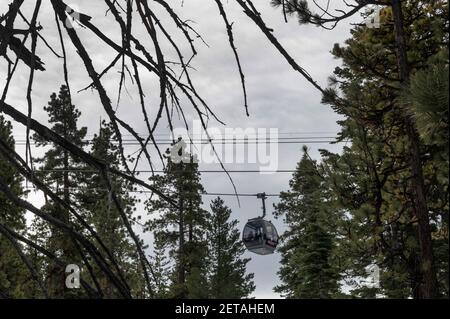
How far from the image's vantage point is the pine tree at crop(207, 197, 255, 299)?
31.2 meters

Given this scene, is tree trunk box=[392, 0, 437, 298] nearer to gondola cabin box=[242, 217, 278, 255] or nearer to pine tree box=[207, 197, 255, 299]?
gondola cabin box=[242, 217, 278, 255]

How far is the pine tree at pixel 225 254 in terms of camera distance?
3119cm

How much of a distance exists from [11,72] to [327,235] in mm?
29081

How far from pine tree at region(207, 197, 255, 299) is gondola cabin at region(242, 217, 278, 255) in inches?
335

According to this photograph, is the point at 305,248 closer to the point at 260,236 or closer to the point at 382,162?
the point at 260,236

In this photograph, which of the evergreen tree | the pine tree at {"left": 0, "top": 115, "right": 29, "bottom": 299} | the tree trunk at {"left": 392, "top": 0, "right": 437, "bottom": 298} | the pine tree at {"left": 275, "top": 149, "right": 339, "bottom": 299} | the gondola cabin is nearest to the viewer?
the tree trunk at {"left": 392, "top": 0, "right": 437, "bottom": 298}

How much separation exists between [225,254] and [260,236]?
960 cm

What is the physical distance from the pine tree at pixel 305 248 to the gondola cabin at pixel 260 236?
4171 millimetres

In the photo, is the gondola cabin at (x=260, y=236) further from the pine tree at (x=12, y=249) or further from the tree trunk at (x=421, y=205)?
the tree trunk at (x=421, y=205)

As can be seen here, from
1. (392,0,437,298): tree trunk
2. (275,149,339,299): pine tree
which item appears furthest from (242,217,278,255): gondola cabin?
(392,0,437,298): tree trunk

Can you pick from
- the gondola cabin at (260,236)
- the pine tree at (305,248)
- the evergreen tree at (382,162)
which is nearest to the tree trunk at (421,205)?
the evergreen tree at (382,162)

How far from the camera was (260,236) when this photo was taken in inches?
878
